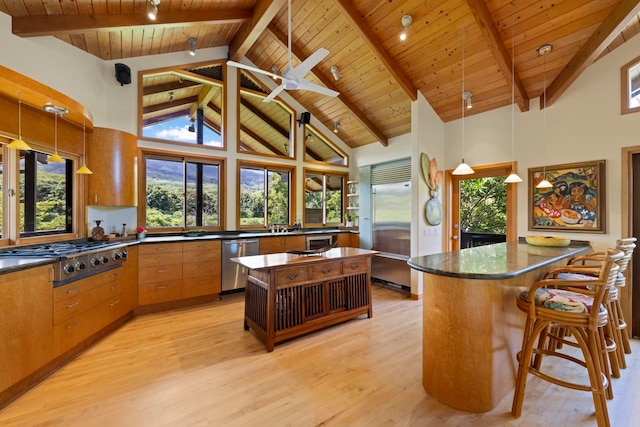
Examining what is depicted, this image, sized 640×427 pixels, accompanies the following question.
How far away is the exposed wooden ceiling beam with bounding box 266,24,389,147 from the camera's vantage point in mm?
4363

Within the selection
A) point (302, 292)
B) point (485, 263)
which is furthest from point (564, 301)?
point (302, 292)

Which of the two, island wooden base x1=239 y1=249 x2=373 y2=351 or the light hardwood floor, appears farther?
island wooden base x1=239 y1=249 x2=373 y2=351

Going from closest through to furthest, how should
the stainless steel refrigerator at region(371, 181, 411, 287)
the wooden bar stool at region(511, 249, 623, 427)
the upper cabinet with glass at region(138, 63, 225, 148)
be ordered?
the wooden bar stool at region(511, 249, 623, 427), the upper cabinet with glass at region(138, 63, 225, 148), the stainless steel refrigerator at region(371, 181, 411, 287)

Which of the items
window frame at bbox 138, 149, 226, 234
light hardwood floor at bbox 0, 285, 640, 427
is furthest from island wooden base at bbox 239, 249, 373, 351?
window frame at bbox 138, 149, 226, 234

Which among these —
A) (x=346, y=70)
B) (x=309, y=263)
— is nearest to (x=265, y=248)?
(x=309, y=263)

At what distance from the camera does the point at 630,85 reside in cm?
312

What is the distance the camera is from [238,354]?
2.71 meters

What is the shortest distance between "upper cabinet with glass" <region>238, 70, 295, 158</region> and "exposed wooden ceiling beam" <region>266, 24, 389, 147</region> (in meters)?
1.14

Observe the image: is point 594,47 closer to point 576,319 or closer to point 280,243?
point 576,319

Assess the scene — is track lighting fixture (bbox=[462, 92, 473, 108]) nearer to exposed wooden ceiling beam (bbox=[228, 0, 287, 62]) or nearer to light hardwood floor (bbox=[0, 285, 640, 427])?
exposed wooden ceiling beam (bbox=[228, 0, 287, 62])

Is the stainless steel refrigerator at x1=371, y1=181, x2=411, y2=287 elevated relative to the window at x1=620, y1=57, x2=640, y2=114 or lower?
lower

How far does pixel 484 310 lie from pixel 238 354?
2147mm

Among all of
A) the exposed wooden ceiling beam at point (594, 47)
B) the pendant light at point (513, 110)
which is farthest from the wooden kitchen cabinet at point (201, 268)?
the exposed wooden ceiling beam at point (594, 47)

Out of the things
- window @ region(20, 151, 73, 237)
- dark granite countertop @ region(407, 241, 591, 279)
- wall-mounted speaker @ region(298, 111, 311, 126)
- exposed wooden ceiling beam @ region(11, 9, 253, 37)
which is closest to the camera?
dark granite countertop @ region(407, 241, 591, 279)
